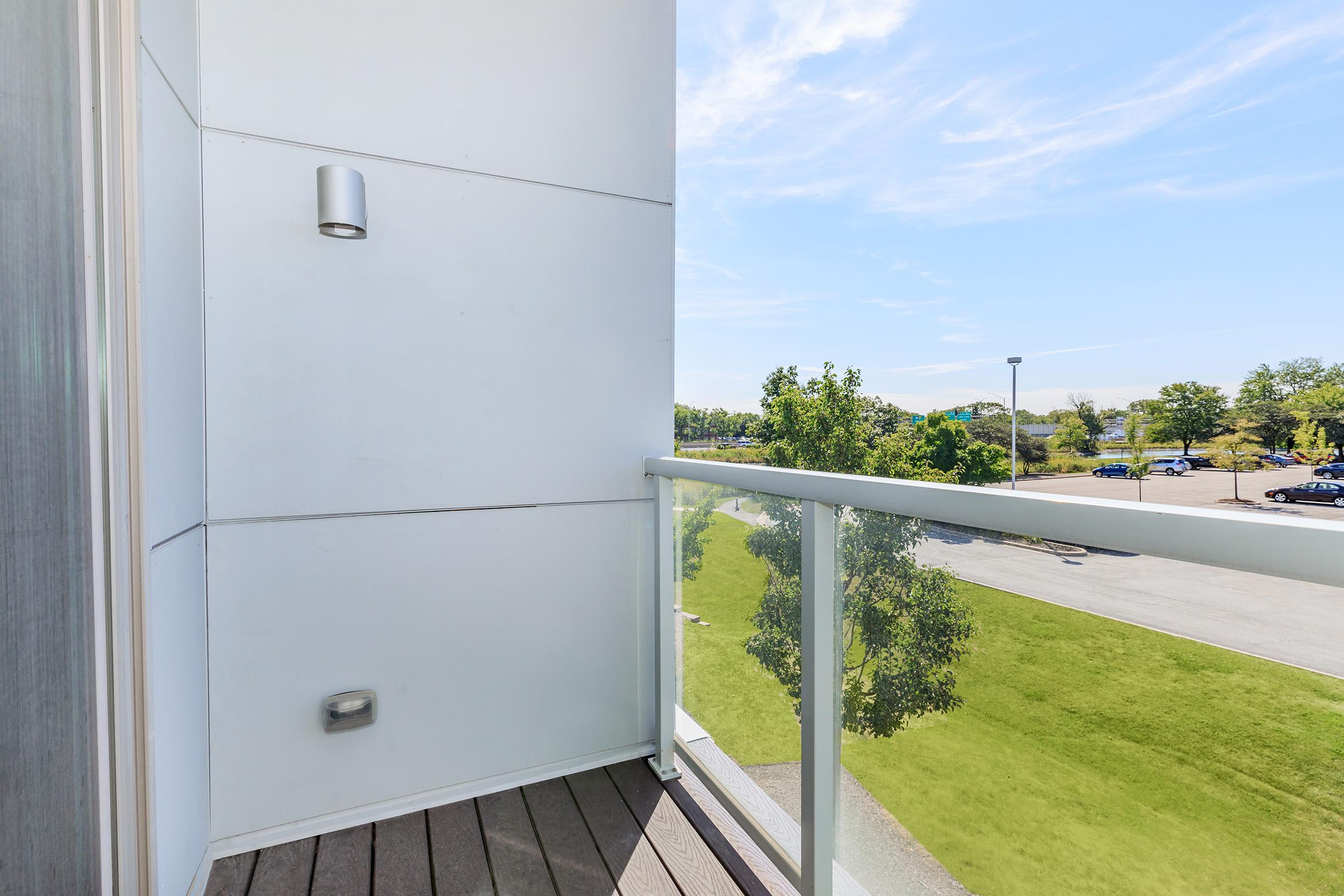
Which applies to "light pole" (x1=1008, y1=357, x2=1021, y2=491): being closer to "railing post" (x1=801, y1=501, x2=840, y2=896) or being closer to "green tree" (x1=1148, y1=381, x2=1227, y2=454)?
"green tree" (x1=1148, y1=381, x2=1227, y2=454)

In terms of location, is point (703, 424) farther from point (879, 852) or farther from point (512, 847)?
point (879, 852)

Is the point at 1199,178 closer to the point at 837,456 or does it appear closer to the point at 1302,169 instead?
the point at 1302,169

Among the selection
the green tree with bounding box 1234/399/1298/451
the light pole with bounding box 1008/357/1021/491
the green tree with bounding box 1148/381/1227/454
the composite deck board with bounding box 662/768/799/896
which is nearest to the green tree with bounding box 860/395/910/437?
the light pole with bounding box 1008/357/1021/491

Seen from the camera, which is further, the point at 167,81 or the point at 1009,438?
the point at 1009,438

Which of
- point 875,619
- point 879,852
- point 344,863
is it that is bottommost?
point 344,863

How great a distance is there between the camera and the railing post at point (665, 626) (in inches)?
83.0

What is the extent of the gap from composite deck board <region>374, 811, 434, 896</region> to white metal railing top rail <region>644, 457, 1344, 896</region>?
2.43 ft

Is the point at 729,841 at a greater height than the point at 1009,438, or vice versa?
the point at 1009,438

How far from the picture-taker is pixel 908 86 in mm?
21219

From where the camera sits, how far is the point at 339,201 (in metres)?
1.70

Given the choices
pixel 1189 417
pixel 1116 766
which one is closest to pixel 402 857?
pixel 1116 766

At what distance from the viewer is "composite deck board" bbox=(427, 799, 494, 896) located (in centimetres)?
159

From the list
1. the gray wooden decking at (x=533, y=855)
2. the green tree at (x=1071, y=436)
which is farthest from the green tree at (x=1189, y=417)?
the gray wooden decking at (x=533, y=855)

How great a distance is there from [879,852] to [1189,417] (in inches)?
523
